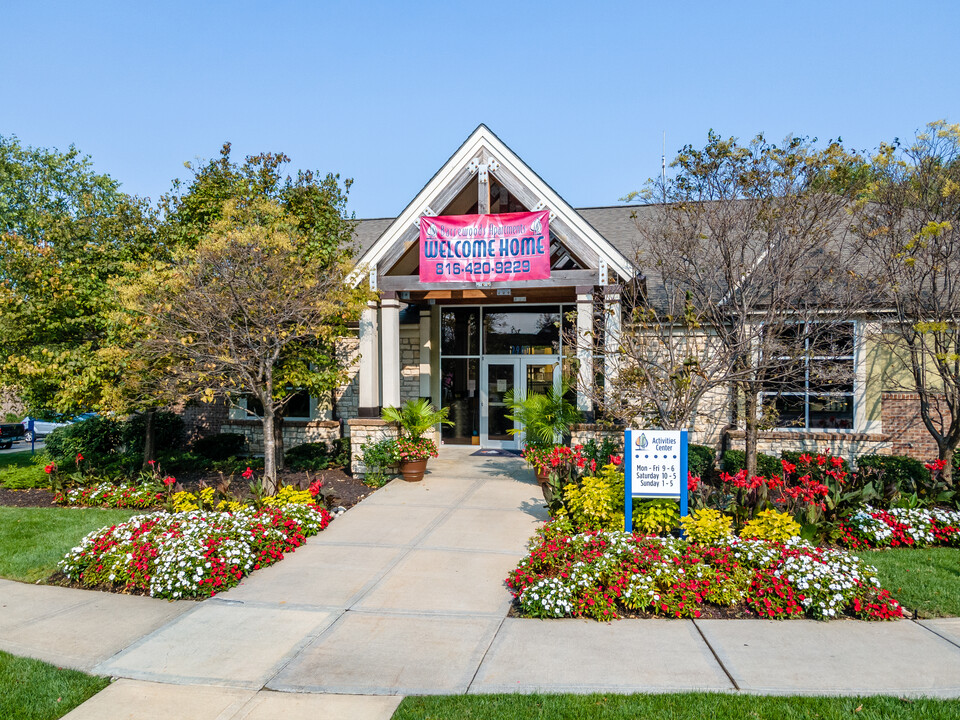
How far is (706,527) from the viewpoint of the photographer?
728cm

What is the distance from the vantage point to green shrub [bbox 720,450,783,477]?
11202mm

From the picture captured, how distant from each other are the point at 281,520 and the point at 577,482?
4.19m

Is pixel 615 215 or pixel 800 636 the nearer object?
pixel 800 636

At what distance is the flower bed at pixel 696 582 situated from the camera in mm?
5996

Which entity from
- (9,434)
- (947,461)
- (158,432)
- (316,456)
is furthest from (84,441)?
(9,434)

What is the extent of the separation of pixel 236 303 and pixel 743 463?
8.93 meters

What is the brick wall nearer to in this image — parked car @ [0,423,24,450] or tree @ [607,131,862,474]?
tree @ [607,131,862,474]

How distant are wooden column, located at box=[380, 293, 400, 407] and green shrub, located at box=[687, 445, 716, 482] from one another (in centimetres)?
553

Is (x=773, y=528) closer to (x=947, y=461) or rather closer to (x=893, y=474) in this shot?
(x=893, y=474)

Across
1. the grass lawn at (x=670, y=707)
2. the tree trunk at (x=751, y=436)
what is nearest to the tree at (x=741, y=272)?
the tree trunk at (x=751, y=436)

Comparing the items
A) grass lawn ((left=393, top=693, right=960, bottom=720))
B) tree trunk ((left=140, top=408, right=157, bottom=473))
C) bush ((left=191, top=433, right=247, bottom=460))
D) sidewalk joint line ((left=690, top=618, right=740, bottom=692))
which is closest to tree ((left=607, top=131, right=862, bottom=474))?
sidewalk joint line ((left=690, top=618, right=740, bottom=692))

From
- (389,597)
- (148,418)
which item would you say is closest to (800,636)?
(389,597)

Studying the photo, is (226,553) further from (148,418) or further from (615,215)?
(615,215)

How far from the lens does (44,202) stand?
127 ft
